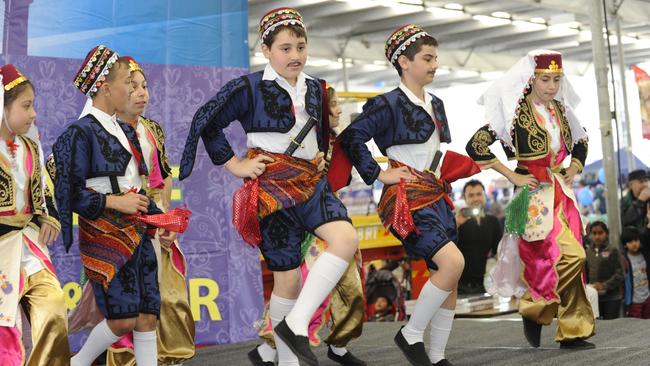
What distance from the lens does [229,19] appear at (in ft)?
21.7

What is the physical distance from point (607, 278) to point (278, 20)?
17.0 feet

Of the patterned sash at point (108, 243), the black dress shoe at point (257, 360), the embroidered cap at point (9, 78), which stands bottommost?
the black dress shoe at point (257, 360)

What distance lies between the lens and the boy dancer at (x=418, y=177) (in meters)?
4.29

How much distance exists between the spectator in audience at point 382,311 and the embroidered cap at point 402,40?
4155 millimetres

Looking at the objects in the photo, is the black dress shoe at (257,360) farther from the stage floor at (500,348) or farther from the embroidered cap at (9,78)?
the embroidered cap at (9,78)

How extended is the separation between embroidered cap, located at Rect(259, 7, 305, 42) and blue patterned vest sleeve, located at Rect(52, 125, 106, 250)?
31.2 inches

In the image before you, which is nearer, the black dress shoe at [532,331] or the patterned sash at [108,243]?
the patterned sash at [108,243]

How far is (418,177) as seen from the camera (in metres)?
4.37

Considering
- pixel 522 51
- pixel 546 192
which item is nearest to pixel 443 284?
pixel 546 192

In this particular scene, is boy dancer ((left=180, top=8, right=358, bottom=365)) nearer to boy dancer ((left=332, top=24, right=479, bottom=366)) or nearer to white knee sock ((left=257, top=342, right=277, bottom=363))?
boy dancer ((left=332, top=24, right=479, bottom=366))

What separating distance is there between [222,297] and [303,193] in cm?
268

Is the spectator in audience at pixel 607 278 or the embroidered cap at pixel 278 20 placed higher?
the embroidered cap at pixel 278 20

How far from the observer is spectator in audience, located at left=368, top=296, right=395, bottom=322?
335 inches

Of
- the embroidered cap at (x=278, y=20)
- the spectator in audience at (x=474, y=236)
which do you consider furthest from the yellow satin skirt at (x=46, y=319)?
the spectator in audience at (x=474, y=236)
